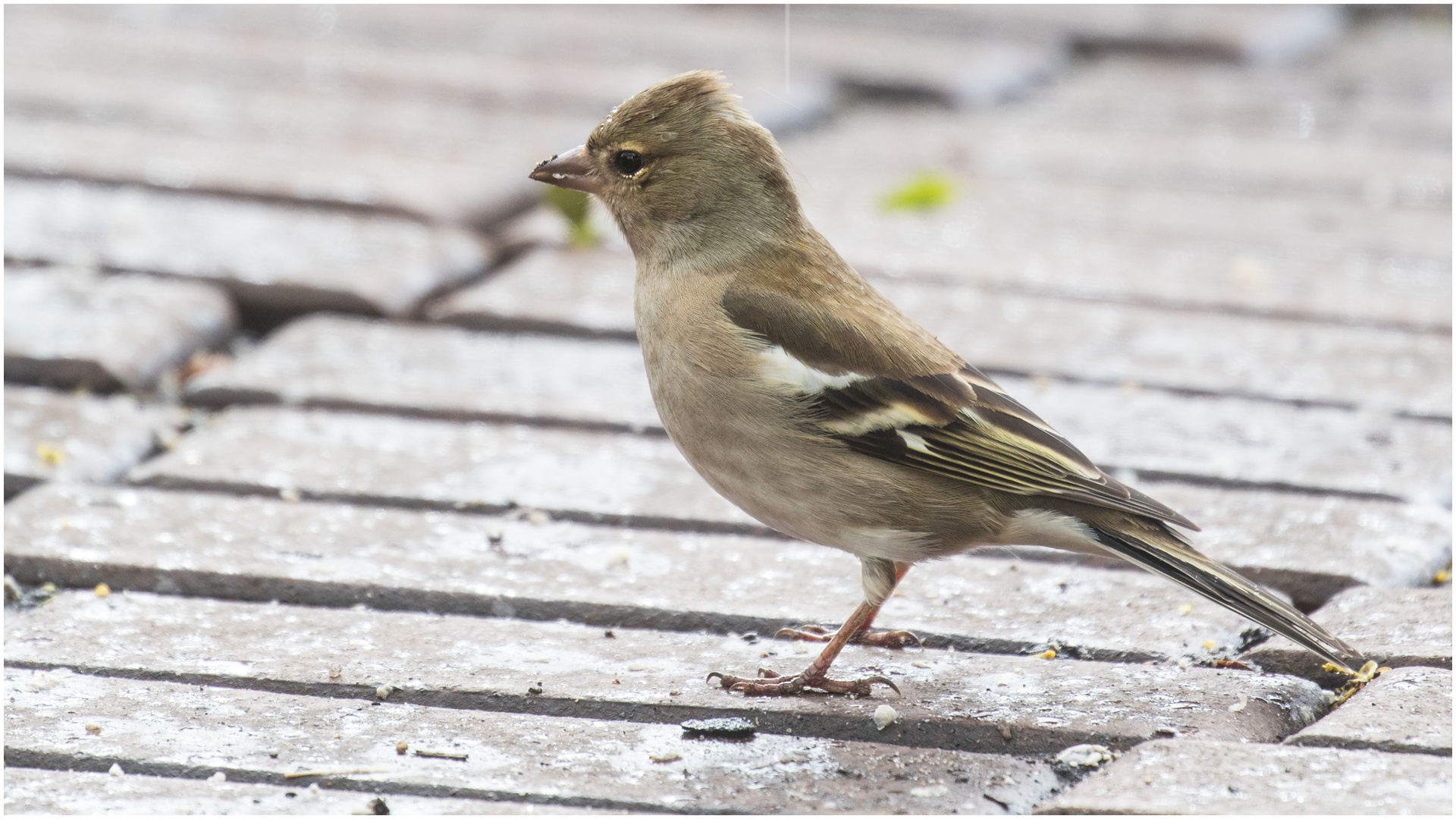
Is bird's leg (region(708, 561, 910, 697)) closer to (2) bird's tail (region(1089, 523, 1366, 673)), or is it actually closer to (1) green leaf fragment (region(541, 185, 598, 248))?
(2) bird's tail (region(1089, 523, 1366, 673))

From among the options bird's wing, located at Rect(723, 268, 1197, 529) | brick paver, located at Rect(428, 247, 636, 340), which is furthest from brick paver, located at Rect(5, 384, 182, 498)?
bird's wing, located at Rect(723, 268, 1197, 529)

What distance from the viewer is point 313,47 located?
7.22 meters

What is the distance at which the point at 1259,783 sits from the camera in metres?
2.35

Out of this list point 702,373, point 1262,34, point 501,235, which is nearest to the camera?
point 702,373

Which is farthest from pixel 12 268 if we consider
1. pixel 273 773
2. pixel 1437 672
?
pixel 1437 672

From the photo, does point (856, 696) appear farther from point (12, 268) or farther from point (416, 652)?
point (12, 268)

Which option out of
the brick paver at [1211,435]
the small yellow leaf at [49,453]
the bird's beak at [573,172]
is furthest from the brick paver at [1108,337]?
the small yellow leaf at [49,453]

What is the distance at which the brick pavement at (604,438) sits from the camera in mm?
2502

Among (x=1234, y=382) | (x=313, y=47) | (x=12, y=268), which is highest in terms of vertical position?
(x=313, y=47)

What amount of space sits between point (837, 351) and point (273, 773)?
1.17 metres

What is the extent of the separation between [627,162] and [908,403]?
79 centimetres

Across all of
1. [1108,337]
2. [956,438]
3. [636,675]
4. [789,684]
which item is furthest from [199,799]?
[1108,337]

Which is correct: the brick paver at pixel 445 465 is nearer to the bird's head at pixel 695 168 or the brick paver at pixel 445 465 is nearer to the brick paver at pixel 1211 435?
the brick paver at pixel 1211 435

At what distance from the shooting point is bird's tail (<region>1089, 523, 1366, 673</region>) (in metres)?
2.69
